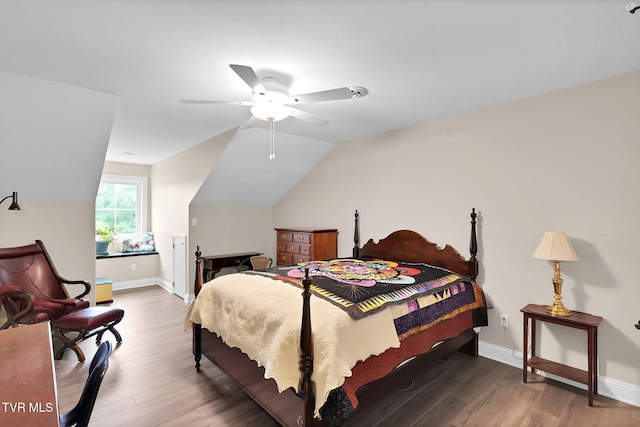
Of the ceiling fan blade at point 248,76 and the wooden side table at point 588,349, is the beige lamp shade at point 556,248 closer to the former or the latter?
the wooden side table at point 588,349

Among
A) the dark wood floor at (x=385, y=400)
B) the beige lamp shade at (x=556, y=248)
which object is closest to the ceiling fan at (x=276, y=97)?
the beige lamp shade at (x=556, y=248)

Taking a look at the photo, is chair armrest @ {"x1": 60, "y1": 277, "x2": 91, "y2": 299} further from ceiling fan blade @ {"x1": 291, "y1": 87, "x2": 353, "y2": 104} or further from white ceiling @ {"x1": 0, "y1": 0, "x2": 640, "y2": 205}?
ceiling fan blade @ {"x1": 291, "y1": 87, "x2": 353, "y2": 104}

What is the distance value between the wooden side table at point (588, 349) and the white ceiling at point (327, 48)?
1898 mm

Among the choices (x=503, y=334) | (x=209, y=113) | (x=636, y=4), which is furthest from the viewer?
(x=209, y=113)

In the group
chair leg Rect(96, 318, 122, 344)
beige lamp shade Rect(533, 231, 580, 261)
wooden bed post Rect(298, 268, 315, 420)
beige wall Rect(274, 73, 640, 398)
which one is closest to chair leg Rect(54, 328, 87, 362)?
chair leg Rect(96, 318, 122, 344)

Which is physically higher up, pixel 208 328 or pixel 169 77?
pixel 169 77

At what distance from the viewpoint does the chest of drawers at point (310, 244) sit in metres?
4.55

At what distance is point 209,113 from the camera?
3.31 meters

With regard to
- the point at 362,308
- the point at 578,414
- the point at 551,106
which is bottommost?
the point at 578,414

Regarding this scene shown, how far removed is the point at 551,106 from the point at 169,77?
3237 millimetres

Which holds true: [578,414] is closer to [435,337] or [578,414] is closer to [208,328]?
[435,337]

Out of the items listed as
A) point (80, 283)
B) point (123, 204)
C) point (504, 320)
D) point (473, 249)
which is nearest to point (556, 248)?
point (473, 249)

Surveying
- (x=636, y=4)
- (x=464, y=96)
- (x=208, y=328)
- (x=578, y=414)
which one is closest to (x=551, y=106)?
(x=464, y=96)

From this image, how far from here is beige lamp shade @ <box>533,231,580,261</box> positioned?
96.4 inches
